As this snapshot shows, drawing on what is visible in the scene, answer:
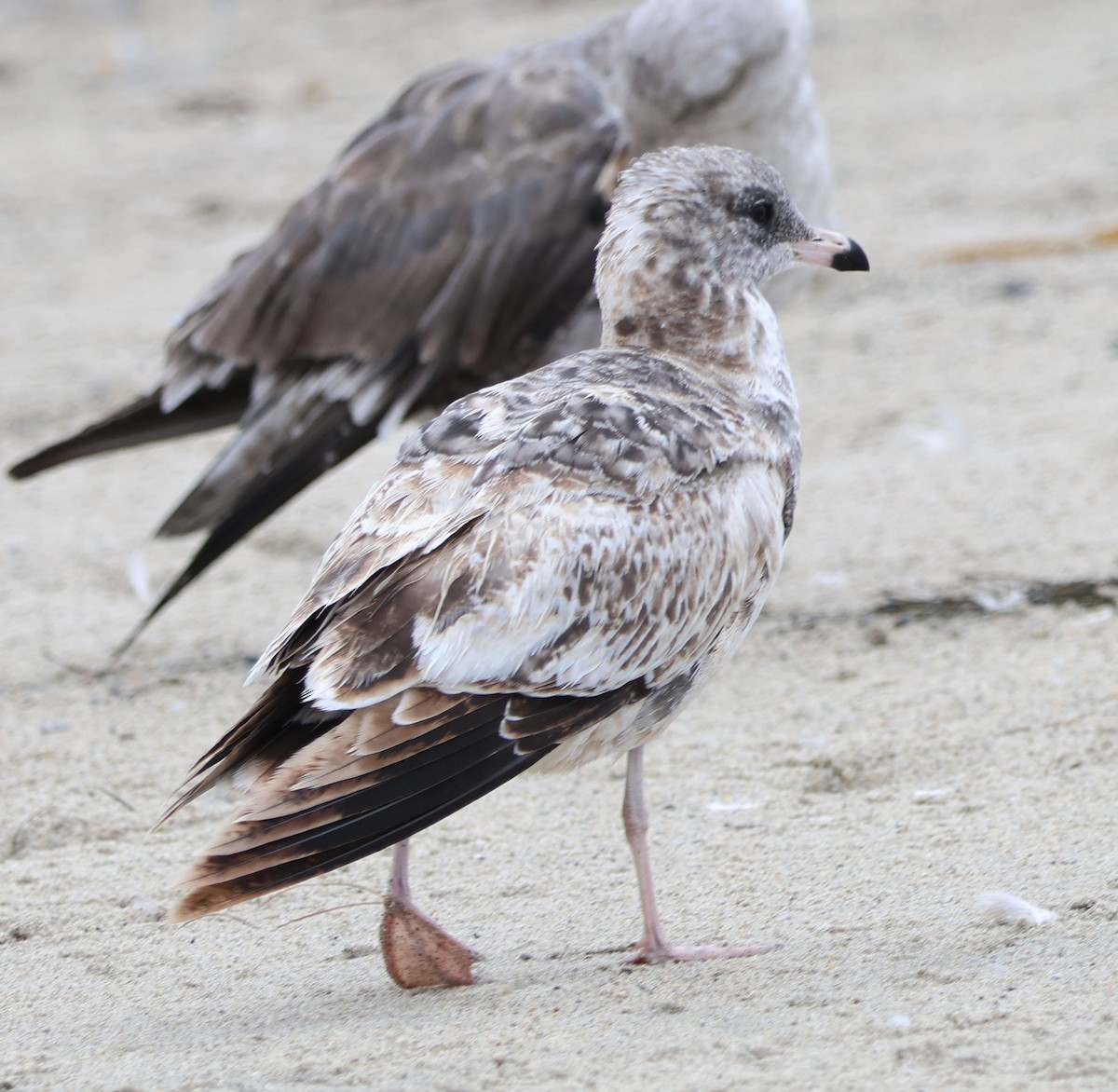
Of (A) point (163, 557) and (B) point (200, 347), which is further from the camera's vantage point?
(A) point (163, 557)

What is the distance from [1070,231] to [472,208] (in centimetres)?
346

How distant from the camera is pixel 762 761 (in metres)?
4.16

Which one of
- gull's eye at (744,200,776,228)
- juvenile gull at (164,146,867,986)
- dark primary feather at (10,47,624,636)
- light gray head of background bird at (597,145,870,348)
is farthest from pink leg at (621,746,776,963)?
dark primary feather at (10,47,624,636)

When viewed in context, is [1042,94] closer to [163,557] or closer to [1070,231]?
[1070,231]

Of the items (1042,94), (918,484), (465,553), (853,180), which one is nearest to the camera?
(465,553)

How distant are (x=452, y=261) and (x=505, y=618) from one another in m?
2.37

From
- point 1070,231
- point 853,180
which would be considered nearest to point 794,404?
point 1070,231

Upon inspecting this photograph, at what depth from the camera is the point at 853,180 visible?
9.10 meters

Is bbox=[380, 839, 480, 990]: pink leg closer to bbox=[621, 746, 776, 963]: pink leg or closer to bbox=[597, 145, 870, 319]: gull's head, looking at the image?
bbox=[621, 746, 776, 963]: pink leg

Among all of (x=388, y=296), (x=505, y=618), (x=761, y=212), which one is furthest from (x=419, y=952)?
(x=388, y=296)

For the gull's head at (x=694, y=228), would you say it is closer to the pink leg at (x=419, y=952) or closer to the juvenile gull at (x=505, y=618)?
the juvenile gull at (x=505, y=618)

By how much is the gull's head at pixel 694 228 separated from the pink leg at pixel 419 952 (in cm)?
125

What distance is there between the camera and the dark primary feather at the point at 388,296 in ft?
16.7

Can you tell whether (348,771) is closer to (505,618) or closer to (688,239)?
(505,618)
